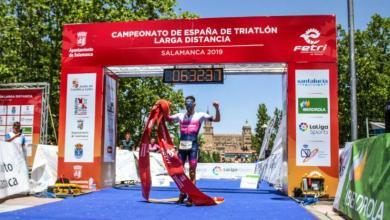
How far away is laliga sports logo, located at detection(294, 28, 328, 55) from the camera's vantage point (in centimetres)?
1217

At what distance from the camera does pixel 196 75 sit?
12.8 meters

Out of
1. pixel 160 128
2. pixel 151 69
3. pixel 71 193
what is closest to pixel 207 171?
pixel 151 69

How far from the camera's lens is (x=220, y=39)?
12.6 metres

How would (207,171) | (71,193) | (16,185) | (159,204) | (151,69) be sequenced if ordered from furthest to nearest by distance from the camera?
(207,171) < (151,69) < (71,193) < (16,185) < (159,204)

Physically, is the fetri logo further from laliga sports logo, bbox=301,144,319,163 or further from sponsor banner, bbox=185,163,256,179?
sponsor banner, bbox=185,163,256,179

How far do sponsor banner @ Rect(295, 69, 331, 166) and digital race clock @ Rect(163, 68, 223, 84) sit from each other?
214 cm

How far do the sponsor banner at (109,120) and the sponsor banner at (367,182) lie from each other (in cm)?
736

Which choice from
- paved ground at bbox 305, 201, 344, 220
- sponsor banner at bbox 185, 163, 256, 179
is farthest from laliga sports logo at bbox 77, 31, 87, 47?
sponsor banner at bbox 185, 163, 256, 179

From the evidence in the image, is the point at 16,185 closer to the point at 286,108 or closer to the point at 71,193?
the point at 71,193

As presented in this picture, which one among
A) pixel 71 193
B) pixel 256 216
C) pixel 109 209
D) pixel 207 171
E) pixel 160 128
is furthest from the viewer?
pixel 207 171

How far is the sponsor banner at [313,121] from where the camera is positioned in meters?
11.9

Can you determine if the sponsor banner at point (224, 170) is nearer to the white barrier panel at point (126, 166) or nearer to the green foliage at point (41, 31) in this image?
the green foliage at point (41, 31)

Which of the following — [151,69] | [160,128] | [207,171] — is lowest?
[207,171]

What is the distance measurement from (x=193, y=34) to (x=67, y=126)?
4.26 m
